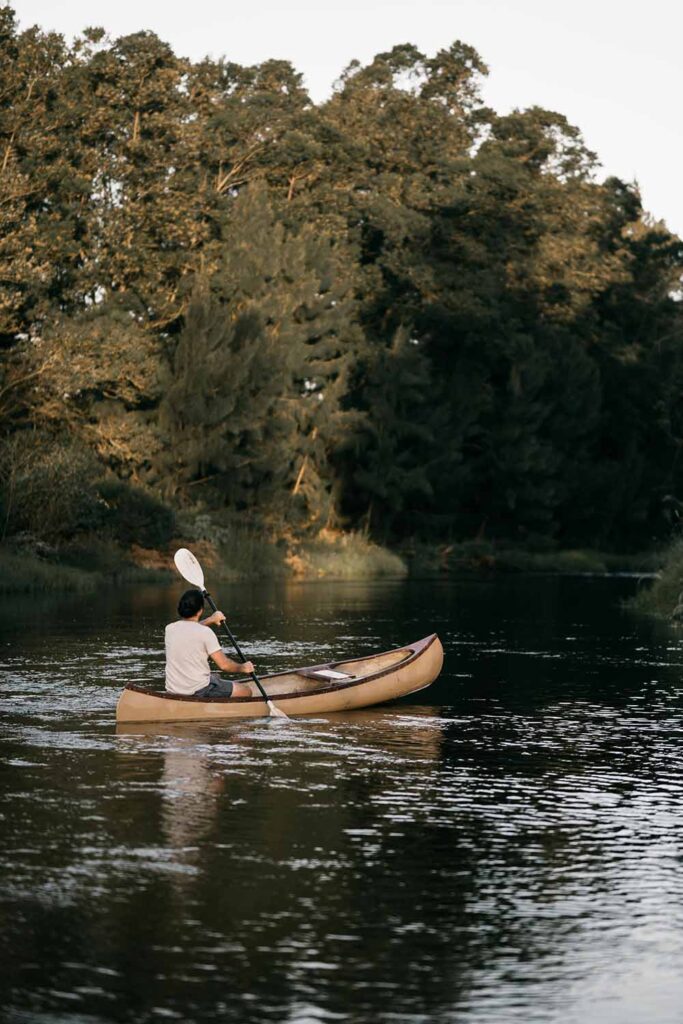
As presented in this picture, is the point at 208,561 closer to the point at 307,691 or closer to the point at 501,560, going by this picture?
the point at 501,560

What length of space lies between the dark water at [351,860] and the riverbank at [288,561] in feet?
68.9

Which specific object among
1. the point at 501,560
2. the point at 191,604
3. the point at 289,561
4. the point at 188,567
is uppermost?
the point at 188,567

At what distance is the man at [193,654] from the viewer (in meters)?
17.7

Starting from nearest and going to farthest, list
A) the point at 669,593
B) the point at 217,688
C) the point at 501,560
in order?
the point at 217,688
the point at 669,593
the point at 501,560

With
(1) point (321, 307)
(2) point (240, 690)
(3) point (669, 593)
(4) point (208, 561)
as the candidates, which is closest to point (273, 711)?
(2) point (240, 690)

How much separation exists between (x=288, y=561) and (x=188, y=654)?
4235 cm

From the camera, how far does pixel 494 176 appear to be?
75.8m

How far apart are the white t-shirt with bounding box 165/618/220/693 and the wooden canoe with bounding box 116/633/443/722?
0.31 meters

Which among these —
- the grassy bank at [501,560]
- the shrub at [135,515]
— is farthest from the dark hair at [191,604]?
the grassy bank at [501,560]

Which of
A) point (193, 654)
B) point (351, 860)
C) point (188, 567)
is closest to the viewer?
point (351, 860)

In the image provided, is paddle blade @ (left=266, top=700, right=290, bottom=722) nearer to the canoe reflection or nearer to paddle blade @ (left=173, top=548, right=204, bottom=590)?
the canoe reflection

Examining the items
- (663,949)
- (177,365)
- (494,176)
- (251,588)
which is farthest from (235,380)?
(663,949)

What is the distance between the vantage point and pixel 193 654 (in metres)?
17.9

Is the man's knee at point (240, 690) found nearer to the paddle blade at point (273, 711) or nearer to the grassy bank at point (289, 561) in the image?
the paddle blade at point (273, 711)
